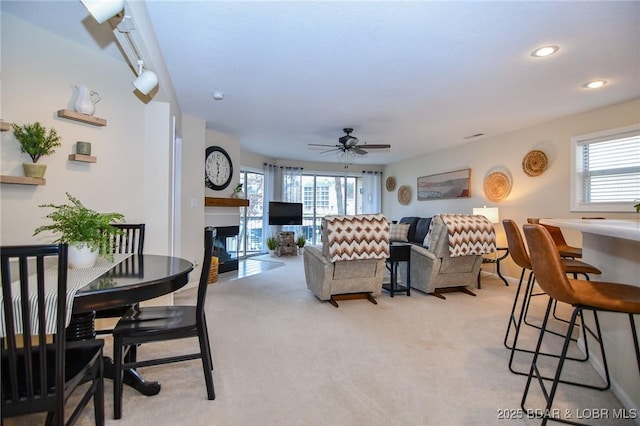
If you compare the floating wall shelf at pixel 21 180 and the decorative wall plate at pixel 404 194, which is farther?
the decorative wall plate at pixel 404 194

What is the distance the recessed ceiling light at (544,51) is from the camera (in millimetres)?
2492

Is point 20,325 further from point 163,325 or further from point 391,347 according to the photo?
point 391,347

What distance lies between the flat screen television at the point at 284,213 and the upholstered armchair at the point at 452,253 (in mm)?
3873

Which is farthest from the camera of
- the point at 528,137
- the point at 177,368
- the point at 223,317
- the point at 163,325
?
the point at 528,137

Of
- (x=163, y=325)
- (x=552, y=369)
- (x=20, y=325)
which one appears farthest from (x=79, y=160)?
(x=552, y=369)

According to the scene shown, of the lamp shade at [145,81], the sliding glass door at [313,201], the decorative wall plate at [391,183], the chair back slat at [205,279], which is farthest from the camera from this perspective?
the decorative wall plate at [391,183]

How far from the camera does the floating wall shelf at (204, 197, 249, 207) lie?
16.6 feet

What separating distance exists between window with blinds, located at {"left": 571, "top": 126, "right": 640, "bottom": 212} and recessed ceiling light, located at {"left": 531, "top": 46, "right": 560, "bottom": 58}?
2.03 metres

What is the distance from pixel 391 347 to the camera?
8.27 ft

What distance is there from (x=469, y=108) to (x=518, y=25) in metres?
1.83

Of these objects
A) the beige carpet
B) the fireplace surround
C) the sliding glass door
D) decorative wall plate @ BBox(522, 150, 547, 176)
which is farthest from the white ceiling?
the sliding glass door

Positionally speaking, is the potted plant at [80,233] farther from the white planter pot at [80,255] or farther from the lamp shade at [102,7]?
the lamp shade at [102,7]

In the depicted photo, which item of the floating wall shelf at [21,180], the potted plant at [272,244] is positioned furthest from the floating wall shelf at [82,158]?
the potted plant at [272,244]

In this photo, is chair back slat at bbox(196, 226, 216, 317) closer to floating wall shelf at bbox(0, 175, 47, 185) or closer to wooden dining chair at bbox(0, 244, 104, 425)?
wooden dining chair at bbox(0, 244, 104, 425)
